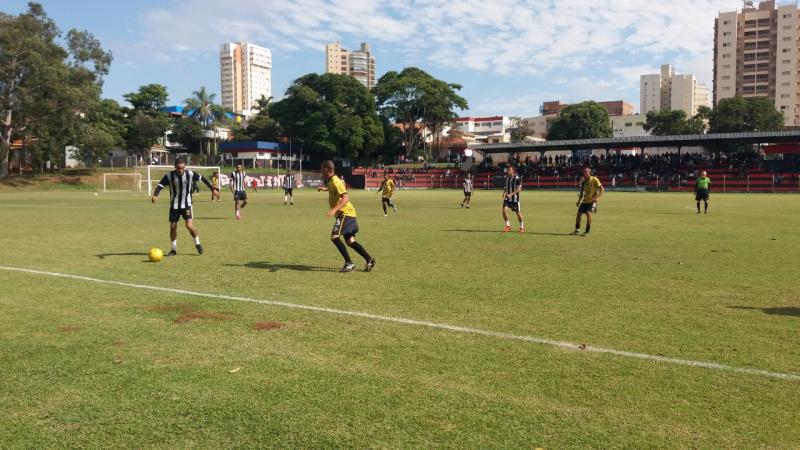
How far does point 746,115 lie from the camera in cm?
9506

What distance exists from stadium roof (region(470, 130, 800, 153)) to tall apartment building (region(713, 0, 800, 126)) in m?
90.8

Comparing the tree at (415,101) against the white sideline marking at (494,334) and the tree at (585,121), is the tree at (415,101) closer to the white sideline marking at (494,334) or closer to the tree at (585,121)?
the tree at (585,121)

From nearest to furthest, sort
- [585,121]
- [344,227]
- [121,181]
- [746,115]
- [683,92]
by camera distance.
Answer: [344,227]
[121,181]
[746,115]
[585,121]
[683,92]

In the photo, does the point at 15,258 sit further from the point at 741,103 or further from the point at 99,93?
the point at 741,103

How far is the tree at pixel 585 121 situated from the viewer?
111 meters

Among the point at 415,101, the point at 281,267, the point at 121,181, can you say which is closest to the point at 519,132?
the point at 415,101

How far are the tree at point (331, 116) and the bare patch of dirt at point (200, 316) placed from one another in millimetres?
76950

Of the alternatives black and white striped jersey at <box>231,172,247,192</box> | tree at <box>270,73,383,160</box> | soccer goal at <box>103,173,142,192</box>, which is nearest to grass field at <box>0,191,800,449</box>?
black and white striped jersey at <box>231,172,247,192</box>

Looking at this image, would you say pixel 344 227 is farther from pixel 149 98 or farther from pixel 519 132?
pixel 519 132

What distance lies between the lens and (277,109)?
86.9 meters

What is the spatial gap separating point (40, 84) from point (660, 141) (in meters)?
63.4

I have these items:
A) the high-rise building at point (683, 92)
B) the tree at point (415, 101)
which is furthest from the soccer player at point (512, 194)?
the high-rise building at point (683, 92)

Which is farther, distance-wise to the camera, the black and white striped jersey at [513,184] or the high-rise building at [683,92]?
the high-rise building at [683,92]

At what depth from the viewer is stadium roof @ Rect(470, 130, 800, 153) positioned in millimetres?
53875
